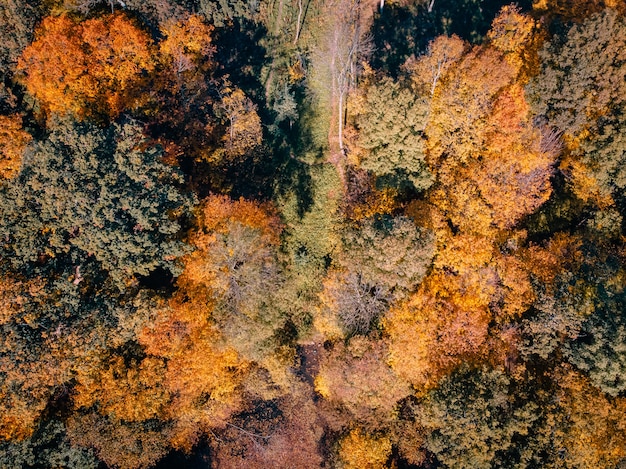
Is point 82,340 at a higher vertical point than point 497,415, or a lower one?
higher

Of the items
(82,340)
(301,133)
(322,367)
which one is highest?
(301,133)

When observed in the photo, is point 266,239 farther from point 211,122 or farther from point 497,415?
point 497,415

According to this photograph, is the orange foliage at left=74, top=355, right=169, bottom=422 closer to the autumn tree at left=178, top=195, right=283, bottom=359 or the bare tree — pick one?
the autumn tree at left=178, top=195, right=283, bottom=359

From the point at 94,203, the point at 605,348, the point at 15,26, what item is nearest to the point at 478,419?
the point at 605,348

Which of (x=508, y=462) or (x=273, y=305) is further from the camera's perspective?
(x=273, y=305)

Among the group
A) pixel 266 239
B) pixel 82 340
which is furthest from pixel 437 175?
pixel 82 340

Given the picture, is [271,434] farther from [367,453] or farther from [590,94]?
[590,94]

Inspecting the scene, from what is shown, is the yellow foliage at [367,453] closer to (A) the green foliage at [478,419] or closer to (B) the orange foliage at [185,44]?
(A) the green foliage at [478,419]
